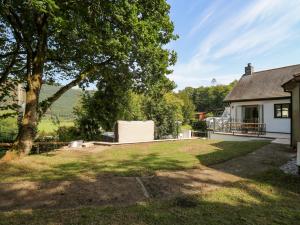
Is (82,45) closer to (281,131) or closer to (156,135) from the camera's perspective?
(156,135)

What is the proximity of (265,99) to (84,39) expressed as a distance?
17808 millimetres

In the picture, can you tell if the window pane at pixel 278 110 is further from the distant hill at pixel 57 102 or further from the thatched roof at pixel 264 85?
the distant hill at pixel 57 102

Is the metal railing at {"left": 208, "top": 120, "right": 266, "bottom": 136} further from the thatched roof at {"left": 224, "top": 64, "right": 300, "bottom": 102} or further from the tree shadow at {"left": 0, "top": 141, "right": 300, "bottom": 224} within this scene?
the tree shadow at {"left": 0, "top": 141, "right": 300, "bottom": 224}

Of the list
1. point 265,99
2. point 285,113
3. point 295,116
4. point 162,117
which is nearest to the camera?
point 295,116

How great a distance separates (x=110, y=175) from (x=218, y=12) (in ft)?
39.1

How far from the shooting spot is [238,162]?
30.7 feet

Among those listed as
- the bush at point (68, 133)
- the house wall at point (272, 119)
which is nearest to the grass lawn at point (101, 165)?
the bush at point (68, 133)

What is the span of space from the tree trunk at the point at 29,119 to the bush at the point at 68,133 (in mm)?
8303

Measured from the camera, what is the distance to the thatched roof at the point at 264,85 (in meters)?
22.2

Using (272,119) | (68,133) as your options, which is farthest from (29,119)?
(272,119)

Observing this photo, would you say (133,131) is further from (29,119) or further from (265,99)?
(265,99)

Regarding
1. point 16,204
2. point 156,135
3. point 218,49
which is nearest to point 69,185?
point 16,204

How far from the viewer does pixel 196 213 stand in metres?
4.67

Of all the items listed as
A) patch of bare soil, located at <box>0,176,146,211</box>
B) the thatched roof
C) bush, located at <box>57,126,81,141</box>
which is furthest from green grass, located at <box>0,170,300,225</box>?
the thatched roof
